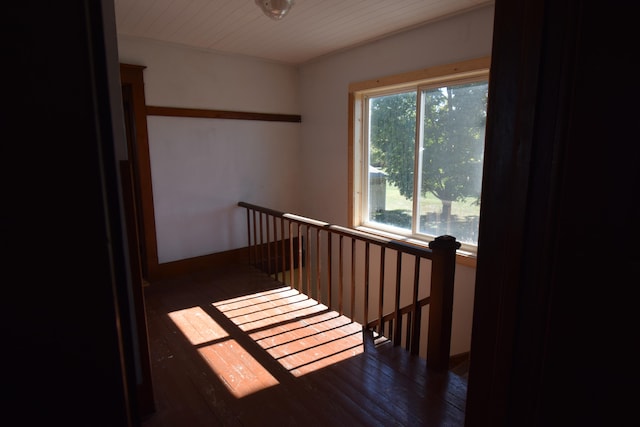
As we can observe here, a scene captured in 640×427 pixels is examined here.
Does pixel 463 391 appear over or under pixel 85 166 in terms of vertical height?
under

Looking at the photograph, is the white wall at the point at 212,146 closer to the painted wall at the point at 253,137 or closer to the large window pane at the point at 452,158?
the painted wall at the point at 253,137

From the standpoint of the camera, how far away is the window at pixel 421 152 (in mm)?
3053

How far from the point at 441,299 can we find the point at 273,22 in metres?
2.66

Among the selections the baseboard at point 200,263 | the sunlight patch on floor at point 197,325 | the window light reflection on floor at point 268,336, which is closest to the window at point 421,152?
the window light reflection on floor at point 268,336

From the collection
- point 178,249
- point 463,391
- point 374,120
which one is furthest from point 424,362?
point 178,249

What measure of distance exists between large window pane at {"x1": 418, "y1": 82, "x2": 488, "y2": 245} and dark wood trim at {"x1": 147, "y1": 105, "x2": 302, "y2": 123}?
1.88 meters

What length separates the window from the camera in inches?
120

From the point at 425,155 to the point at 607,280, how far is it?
3026 mm

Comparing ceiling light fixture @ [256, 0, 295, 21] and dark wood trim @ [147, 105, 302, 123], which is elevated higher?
ceiling light fixture @ [256, 0, 295, 21]

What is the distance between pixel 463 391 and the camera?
78.2 inches

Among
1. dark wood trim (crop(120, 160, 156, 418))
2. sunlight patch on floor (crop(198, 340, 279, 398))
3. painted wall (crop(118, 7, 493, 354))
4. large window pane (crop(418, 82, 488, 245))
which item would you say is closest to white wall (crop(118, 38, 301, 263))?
painted wall (crop(118, 7, 493, 354))

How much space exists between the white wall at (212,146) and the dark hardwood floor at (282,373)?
1108 mm

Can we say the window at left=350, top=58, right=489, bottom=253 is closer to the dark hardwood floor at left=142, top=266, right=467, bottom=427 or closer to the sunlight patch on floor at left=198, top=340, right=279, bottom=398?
the dark hardwood floor at left=142, top=266, right=467, bottom=427

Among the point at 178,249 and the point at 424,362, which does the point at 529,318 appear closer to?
the point at 424,362
